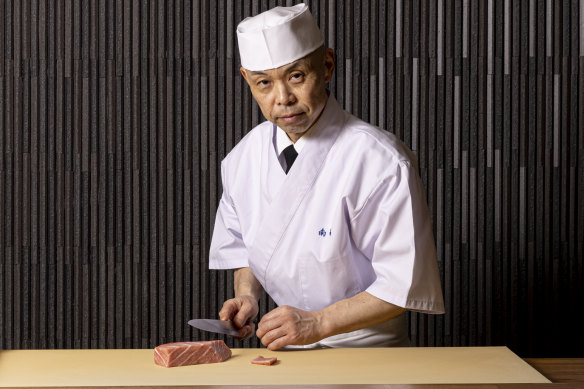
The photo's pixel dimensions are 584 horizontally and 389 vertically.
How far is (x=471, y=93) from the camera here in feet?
10.2

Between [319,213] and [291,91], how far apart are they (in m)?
0.31

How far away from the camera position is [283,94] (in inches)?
66.0

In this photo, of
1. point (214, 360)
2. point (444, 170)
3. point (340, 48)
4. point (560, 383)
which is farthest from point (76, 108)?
point (560, 383)

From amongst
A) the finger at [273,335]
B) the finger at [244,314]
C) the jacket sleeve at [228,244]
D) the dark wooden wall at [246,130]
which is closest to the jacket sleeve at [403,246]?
the finger at [273,335]

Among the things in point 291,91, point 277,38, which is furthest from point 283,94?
point 277,38

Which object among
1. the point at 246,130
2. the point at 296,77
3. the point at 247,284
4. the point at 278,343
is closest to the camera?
the point at 278,343

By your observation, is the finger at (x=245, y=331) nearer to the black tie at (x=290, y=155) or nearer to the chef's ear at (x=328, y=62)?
the black tie at (x=290, y=155)

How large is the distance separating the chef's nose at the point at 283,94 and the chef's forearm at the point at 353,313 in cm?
49

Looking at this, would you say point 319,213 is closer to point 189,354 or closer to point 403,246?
point 403,246

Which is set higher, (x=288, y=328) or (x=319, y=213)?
(x=319, y=213)

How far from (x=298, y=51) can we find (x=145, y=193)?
1644 millimetres

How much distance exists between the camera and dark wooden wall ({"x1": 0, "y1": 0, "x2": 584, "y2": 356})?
3.11 m

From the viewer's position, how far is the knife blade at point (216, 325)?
1629 mm

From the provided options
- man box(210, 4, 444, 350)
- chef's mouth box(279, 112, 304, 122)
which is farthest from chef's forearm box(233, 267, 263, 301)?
chef's mouth box(279, 112, 304, 122)
